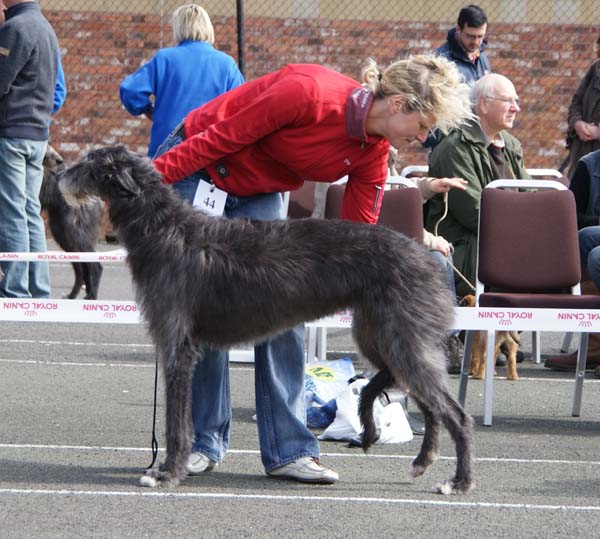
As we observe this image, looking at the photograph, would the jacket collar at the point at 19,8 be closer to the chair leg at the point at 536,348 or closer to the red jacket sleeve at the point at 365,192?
the chair leg at the point at 536,348

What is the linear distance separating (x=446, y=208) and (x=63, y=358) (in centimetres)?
284

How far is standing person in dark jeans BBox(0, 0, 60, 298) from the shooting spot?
900 centimetres

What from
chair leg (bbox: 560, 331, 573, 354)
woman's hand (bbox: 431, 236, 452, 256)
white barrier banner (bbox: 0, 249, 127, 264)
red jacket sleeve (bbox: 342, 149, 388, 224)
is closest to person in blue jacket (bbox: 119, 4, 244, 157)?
white barrier banner (bbox: 0, 249, 127, 264)

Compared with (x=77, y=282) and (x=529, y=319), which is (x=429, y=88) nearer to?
(x=529, y=319)

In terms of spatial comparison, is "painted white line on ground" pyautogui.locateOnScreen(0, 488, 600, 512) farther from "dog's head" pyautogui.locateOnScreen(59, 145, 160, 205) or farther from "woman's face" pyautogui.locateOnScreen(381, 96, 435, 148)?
"woman's face" pyautogui.locateOnScreen(381, 96, 435, 148)

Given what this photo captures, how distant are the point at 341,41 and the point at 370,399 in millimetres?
10195

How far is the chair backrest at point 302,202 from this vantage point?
9.19m

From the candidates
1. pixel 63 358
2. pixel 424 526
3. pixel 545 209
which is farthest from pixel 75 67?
pixel 424 526

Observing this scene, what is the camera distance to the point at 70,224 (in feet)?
35.6

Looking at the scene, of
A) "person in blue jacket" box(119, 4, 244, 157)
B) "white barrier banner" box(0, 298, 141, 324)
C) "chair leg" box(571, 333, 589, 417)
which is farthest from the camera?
"person in blue jacket" box(119, 4, 244, 157)

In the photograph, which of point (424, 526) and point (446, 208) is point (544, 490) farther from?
point (446, 208)

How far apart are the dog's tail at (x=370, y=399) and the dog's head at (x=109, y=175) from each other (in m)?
1.28

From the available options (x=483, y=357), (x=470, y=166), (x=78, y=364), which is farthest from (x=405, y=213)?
(x=78, y=364)

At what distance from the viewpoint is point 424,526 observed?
175 inches
